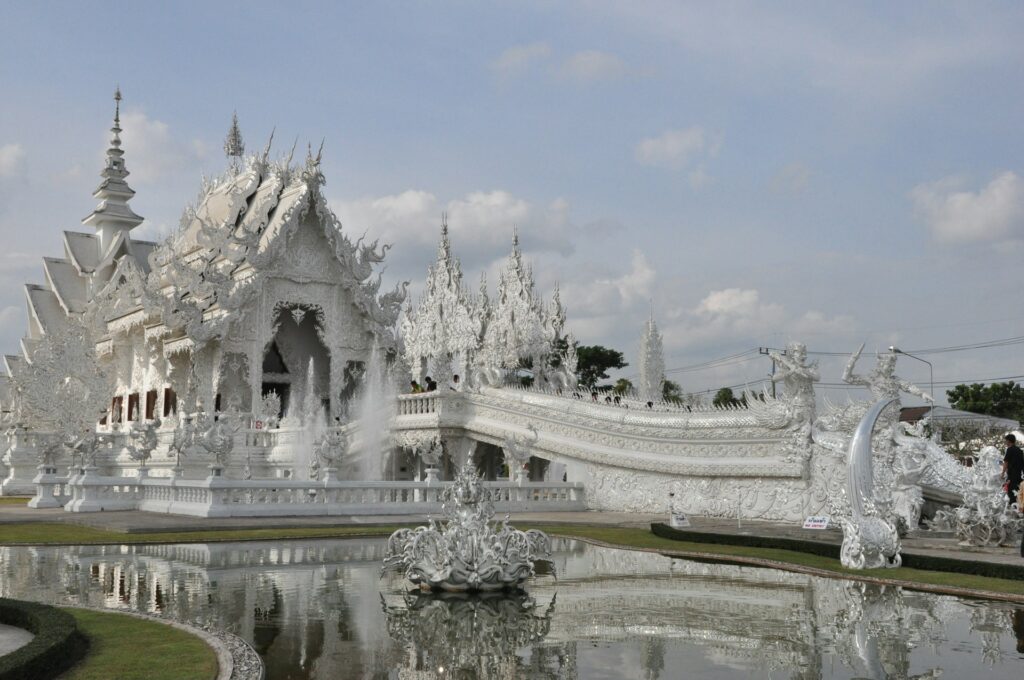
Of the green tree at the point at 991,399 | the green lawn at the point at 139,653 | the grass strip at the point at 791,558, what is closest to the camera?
the green lawn at the point at 139,653

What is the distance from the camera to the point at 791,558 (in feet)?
36.2

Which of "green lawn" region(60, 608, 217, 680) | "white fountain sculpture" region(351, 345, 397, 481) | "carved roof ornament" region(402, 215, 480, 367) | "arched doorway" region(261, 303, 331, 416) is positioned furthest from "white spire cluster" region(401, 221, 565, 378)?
"green lawn" region(60, 608, 217, 680)

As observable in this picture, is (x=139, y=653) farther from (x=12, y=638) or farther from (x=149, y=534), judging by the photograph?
(x=149, y=534)

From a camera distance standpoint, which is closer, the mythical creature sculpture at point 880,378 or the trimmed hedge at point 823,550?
the trimmed hedge at point 823,550

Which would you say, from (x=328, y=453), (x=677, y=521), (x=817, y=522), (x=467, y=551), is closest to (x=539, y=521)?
(x=677, y=521)

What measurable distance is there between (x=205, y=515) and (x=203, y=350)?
1200 cm

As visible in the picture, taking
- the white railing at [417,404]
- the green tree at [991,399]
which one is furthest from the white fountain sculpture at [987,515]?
the green tree at [991,399]

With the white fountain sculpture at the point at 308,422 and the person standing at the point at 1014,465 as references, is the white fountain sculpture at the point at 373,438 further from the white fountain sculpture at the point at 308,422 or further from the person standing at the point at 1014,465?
the person standing at the point at 1014,465

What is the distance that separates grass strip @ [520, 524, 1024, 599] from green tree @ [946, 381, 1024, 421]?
117 ft

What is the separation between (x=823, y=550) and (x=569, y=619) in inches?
198

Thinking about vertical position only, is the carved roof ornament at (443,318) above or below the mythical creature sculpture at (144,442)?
above

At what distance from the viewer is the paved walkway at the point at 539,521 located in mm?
11637

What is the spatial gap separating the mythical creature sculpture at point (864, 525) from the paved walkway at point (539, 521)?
36.5 inches

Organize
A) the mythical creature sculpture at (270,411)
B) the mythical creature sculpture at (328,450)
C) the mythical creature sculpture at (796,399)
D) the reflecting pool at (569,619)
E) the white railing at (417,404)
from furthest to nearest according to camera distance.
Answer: the mythical creature sculpture at (270,411), the white railing at (417,404), the mythical creature sculpture at (328,450), the mythical creature sculpture at (796,399), the reflecting pool at (569,619)
